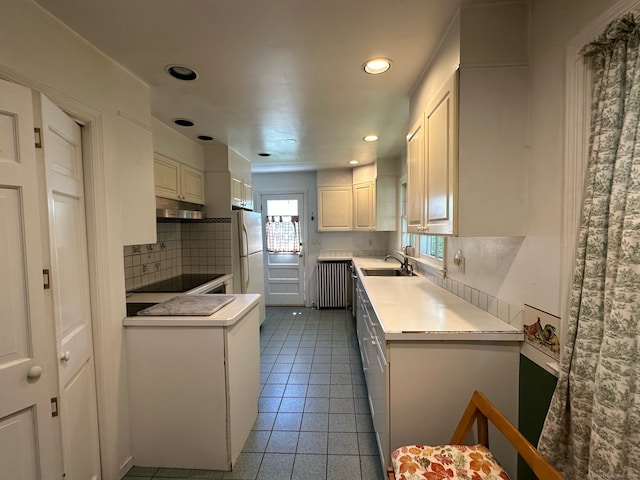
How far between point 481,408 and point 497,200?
2.95 feet

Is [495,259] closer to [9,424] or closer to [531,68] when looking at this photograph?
[531,68]

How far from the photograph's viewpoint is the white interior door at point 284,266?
17.2 feet

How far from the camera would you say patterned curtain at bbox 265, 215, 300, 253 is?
525cm

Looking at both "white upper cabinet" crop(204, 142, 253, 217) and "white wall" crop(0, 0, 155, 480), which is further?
"white upper cabinet" crop(204, 142, 253, 217)

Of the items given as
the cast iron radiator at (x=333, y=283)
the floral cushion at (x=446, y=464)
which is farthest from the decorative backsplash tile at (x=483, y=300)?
the cast iron radiator at (x=333, y=283)

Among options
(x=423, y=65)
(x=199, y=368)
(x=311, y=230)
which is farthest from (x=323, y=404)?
(x=311, y=230)

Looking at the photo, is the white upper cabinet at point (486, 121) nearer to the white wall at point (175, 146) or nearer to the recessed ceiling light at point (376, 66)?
the recessed ceiling light at point (376, 66)

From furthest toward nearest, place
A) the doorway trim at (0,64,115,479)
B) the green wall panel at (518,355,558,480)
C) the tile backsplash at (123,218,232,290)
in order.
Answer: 1. the tile backsplash at (123,218,232,290)
2. the doorway trim at (0,64,115,479)
3. the green wall panel at (518,355,558,480)

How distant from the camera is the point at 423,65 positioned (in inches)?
67.1

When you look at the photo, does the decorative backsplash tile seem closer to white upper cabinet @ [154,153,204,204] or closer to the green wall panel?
the green wall panel

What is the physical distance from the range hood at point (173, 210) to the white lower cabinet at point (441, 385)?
208cm

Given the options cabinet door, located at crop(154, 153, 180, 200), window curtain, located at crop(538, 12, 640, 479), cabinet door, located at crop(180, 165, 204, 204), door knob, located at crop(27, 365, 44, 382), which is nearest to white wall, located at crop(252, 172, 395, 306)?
cabinet door, located at crop(180, 165, 204, 204)

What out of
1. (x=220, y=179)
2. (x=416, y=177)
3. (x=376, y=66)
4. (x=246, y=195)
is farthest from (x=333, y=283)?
(x=376, y=66)

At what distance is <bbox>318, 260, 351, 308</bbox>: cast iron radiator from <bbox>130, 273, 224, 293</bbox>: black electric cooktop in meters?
2.03
